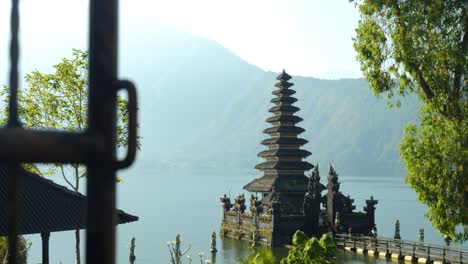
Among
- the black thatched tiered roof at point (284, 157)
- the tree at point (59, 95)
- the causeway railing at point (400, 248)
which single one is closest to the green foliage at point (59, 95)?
the tree at point (59, 95)

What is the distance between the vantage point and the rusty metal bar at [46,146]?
1.69 meters

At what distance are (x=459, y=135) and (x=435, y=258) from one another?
18724 millimetres

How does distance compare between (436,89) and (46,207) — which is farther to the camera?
(436,89)

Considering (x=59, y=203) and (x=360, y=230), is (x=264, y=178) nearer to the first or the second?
(x=360, y=230)

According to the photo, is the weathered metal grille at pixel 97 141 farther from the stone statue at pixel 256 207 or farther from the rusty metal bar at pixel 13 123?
the stone statue at pixel 256 207

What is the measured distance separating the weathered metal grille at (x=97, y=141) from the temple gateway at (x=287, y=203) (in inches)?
1756

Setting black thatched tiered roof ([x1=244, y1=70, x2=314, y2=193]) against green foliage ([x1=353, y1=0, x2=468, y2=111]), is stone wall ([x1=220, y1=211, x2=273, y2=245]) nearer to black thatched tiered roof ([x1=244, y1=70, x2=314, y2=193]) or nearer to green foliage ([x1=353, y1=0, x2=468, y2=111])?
black thatched tiered roof ([x1=244, y1=70, x2=314, y2=193])

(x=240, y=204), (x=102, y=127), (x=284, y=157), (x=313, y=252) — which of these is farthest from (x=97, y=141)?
(x=284, y=157)

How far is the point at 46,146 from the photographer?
1.73 metres

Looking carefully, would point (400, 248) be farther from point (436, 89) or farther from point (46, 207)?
point (46, 207)

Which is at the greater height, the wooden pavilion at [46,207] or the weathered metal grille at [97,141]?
the weathered metal grille at [97,141]

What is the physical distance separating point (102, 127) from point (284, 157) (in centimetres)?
5161

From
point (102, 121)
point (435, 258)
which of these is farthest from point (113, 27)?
point (435, 258)

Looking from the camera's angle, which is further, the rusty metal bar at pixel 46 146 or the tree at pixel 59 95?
the tree at pixel 59 95
